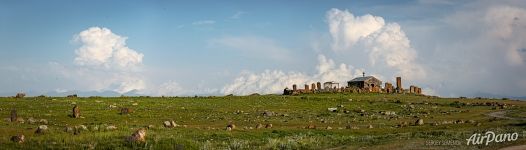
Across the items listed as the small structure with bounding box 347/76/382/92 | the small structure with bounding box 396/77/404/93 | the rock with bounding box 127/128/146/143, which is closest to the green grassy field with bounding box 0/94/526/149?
the rock with bounding box 127/128/146/143

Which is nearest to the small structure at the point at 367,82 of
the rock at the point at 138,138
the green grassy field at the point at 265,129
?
the green grassy field at the point at 265,129

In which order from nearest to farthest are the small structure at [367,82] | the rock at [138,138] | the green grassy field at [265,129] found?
1. the green grassy field at [265,129]
2. the rock at [138,138]
3. the small structure at [367,82]

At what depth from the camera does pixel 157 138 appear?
3344 centimetres

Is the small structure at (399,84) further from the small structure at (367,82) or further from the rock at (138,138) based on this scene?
the rock at (138,138)

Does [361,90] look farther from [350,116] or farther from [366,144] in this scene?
[366,144]

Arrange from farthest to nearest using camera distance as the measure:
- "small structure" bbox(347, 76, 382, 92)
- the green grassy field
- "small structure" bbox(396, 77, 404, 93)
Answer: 1. "small structure" bbox(347, 76, 382, 92)
2. "small structure" bbox(396, 77, 404, 93)
3. the green grassy field

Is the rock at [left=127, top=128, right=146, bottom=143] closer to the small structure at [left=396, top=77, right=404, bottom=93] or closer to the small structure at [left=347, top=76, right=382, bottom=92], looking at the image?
the small structure at [left=396, top=77, right=404, bottom=93]

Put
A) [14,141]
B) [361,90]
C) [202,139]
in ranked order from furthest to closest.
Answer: [361,90] → [202,139] → [14,141]

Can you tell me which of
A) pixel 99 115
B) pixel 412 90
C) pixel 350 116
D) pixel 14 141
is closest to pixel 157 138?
pixel 14 141

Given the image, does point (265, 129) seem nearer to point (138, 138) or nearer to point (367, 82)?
point (138, 138)

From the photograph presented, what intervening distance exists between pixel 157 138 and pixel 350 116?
113ft

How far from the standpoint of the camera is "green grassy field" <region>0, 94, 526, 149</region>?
1283 inches

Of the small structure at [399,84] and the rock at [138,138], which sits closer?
the rock at [138,138]

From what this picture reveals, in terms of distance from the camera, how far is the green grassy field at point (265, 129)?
3259cm
